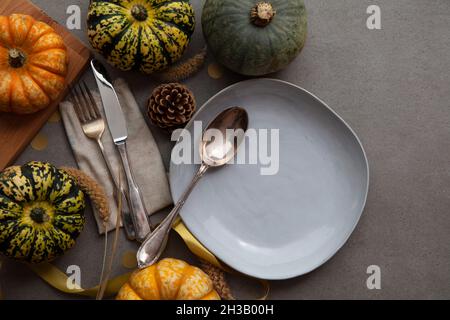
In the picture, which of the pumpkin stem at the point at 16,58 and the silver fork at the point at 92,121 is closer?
the pumpkin stem at the point at 16,58

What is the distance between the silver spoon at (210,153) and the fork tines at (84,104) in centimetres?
27

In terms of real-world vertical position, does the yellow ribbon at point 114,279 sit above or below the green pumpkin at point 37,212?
below

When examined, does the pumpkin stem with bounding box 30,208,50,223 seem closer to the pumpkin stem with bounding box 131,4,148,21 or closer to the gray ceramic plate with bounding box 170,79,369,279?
the gray ceramic plate with bounding box 170,79,369,279

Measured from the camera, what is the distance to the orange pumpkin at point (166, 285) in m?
1.00

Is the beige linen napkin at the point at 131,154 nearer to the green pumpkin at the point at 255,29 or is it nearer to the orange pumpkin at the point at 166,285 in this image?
the orange pumpkin at the point at 166,285

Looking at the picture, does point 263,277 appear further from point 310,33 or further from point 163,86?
point 310,33

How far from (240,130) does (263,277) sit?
359 millimetres

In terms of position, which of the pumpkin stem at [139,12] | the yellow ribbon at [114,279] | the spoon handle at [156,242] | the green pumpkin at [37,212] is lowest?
the yellow ribbon at [114,279]

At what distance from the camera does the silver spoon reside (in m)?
1.05

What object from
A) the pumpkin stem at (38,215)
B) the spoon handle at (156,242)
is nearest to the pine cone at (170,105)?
the spoon handle at (156,242)

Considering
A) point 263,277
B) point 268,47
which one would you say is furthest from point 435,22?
point 263,277

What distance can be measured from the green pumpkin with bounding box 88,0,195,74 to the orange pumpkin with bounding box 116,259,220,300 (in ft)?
1.53

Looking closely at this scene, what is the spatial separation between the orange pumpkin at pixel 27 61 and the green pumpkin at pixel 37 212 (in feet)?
0.51

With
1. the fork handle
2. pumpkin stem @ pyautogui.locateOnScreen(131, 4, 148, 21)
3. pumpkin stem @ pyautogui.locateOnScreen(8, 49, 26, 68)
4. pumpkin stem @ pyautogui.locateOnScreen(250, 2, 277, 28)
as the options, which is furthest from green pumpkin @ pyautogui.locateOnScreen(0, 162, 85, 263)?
pumpkin stem @ pyautogui.locateOnScreen(250, 2, 277, 28)
